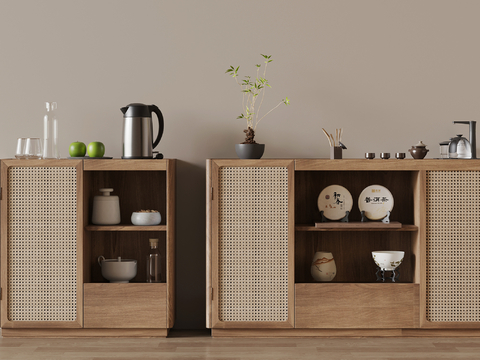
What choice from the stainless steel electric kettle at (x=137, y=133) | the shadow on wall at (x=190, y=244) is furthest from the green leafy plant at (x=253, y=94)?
the stainless steel electric kettle at (x=137, y=133)

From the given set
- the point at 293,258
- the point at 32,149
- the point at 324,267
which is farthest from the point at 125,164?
the point at 324,267

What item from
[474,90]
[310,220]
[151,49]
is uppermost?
[151,49]

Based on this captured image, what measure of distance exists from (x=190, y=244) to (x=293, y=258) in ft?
2.44

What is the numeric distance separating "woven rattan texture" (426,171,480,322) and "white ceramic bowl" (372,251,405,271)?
0.16 metres

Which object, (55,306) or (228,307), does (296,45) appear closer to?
(228,307)

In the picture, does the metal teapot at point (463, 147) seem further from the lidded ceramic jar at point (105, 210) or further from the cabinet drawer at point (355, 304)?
the lidded ceramic jar at point (105, 210)

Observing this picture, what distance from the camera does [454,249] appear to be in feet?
8.79

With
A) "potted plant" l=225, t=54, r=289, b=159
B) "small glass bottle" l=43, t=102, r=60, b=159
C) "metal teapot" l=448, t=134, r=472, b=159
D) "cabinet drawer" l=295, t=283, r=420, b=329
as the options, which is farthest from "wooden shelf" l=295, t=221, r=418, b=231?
"small glass bottle" l=43, t=102, r=60, b=159

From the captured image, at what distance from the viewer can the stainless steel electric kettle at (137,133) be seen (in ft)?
8.99

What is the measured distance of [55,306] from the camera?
105 inches

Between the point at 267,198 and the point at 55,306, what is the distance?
4.34ft

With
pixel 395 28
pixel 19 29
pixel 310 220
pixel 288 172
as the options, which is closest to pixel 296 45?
pixel 395 28

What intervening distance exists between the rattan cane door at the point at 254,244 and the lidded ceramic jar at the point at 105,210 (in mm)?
637

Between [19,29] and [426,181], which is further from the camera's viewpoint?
[19,29]
